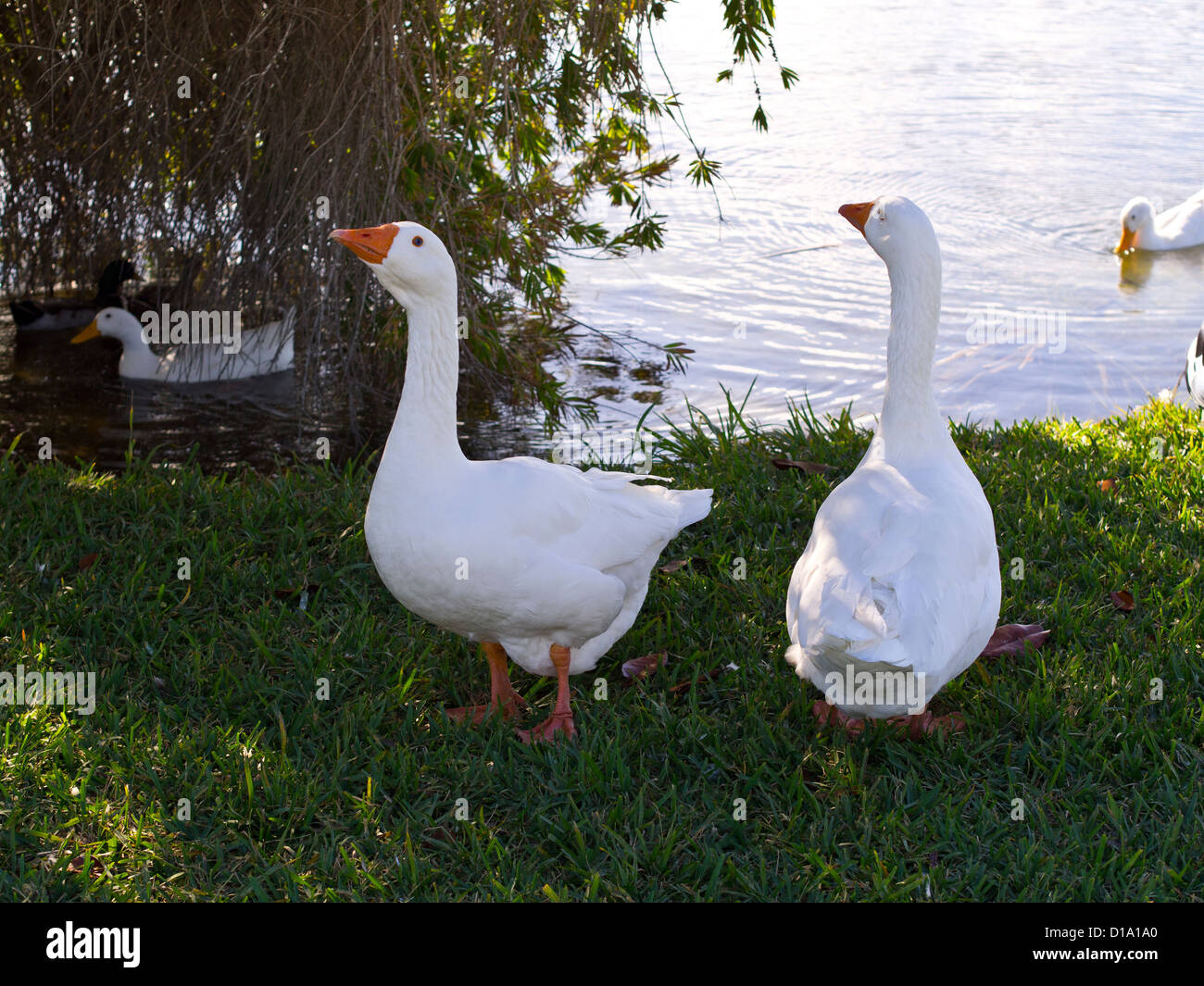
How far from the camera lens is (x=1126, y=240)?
32.4ft

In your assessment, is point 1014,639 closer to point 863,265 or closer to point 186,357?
point 186,357

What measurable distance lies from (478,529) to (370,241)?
861 millimetres

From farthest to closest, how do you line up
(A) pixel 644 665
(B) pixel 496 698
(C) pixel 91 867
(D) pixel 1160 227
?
(D) pixel 1160 227
(A) pixel 644 665
(B) pixel 496 698
(C) pixel 91 867

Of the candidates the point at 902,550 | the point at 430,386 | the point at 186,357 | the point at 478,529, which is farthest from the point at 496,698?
the point at 186,357

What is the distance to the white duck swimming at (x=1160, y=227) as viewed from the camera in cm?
974

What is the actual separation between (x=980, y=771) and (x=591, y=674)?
127 cm

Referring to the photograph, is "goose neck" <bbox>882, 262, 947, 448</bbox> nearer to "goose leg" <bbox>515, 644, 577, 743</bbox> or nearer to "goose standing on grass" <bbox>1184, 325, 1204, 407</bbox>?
"goose leg" <bbox>515, 644, 577, 743</bbox>

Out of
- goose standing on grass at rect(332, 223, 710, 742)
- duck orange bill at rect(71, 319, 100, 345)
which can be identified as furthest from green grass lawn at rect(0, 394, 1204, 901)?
duck orange bill at rect(71, 319, 100, 345)

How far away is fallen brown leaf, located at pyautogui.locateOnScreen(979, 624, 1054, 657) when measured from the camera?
3832 millimetres

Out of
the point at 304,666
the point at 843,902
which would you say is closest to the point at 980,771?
the point at 843,902

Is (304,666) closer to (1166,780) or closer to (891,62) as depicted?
(1166,780)

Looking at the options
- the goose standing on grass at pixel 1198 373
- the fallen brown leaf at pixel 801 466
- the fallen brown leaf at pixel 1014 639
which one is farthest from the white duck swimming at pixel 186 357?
the goose standing on grass at pixel 1198 373

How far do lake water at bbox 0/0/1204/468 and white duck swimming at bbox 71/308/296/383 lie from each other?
132mm

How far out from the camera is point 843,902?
9.32ft
